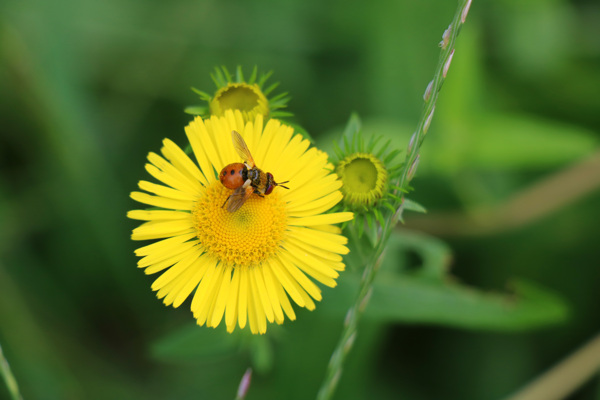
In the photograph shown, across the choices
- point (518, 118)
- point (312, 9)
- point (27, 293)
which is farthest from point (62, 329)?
point (518, 118)

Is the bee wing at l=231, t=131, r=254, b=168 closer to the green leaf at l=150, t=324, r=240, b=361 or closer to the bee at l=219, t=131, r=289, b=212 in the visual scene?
the bee at l=219, t=131, r=289, b=212

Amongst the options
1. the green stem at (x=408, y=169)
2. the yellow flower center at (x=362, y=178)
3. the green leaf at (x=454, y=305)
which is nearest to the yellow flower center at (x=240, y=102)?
the yellow flower center at (x=362, y=178)

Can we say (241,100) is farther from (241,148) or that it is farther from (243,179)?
(243,179)

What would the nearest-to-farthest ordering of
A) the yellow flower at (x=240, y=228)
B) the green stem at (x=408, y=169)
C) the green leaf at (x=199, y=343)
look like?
the green stem at (x=408, y=169) → the yellow flower at (x=240, y=228) → the green leaf at (x=199, y=343)

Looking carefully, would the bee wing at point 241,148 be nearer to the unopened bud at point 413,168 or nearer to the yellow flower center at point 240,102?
the yellow flower center at point 240,102

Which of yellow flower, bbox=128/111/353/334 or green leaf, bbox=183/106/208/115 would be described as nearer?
yellow flower, bbox=128/111/353/334

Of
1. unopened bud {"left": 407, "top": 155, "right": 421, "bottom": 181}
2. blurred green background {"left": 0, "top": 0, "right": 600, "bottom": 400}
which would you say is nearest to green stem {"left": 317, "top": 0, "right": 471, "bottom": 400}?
unopened bud {"left": 407, "top": 155, "right": 421, "bottom": 181}
